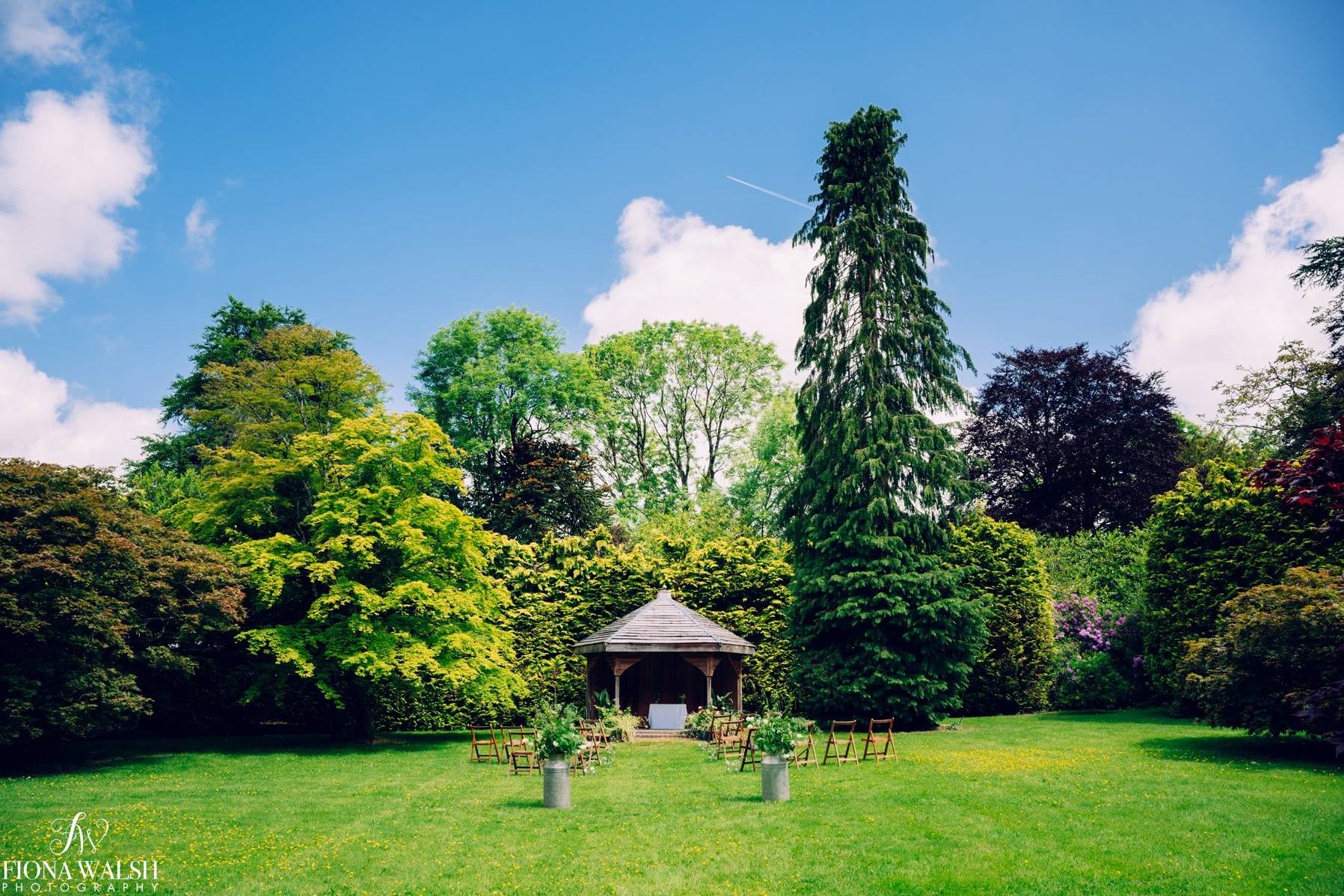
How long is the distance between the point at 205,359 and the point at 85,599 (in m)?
25.1

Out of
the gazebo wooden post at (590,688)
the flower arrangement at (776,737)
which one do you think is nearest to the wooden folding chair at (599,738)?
the gazebo wooden post at (590,688)

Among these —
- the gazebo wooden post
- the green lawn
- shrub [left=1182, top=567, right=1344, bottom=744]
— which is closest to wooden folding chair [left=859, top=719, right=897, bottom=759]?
the green lawn

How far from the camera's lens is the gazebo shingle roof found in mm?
21688

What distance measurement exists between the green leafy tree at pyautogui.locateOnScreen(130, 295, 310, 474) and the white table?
79.3ft

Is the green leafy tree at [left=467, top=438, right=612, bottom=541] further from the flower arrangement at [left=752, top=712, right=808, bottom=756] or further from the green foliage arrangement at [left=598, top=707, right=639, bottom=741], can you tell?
the flower arrangement at [left=752, top=712, right=808, bottom=756]

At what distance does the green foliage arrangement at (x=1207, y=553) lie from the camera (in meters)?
21.0

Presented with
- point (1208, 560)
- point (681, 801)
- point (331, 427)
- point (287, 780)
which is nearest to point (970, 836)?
point (681, 801)

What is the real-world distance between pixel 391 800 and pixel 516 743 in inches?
148

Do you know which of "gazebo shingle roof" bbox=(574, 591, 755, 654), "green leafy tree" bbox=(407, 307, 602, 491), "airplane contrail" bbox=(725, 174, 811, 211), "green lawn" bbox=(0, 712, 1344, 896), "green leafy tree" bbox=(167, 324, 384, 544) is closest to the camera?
"green lawn" bbox=(0, 712, 1344, 896)

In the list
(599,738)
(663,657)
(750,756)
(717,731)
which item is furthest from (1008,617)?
(599,738)

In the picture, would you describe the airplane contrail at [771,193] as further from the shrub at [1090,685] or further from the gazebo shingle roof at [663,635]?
the shrub at [1090,685]

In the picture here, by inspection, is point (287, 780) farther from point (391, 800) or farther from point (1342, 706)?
point (1342, 706)

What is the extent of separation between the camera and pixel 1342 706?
14.0m

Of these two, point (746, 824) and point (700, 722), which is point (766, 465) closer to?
point (700, 722)
